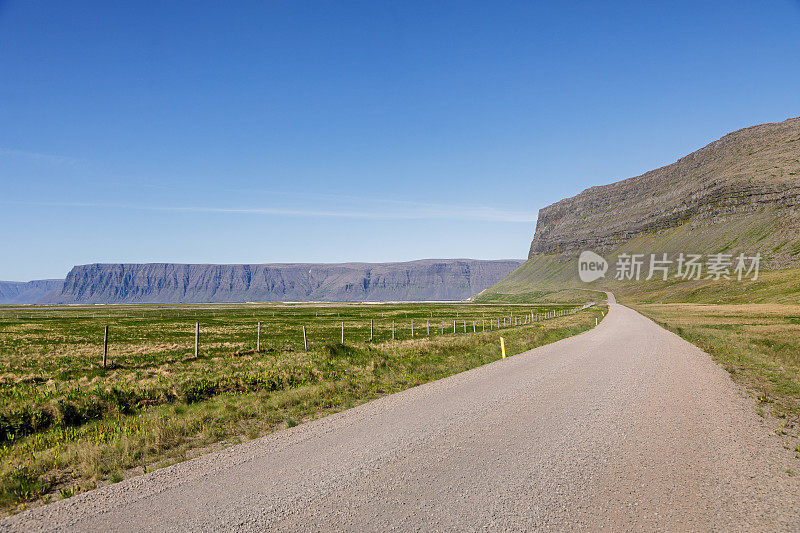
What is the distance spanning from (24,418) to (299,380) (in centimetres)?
786

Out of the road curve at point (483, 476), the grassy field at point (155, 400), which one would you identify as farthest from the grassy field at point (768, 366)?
the grassy field at point (155, 400)

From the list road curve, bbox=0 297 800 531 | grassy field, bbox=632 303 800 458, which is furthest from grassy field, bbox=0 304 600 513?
grassy field, bbox=632 303 800 458

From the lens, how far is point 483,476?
277 inches

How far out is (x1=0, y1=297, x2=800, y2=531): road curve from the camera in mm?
5734

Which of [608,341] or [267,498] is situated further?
[608,341]

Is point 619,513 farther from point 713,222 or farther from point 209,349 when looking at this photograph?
point 713,222

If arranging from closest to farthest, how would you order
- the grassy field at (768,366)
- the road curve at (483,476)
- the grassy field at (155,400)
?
1. the road curve at (483,476)
2. the grassy field at (155,400)
3. the grassy field at (768,366)

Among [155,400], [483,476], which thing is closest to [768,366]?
[483,476]

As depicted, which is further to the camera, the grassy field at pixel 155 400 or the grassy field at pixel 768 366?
the grassy field at pixel 768 366

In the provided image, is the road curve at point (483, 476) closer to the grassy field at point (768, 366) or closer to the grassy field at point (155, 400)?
the grassy field at point (768, 366)

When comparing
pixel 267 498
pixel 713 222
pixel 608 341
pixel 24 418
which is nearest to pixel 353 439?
pixel 267 498

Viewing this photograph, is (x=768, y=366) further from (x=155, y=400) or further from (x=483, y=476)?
(x=155, y=400)

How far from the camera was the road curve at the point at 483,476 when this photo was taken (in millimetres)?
5734

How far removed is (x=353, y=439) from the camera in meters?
9.13
